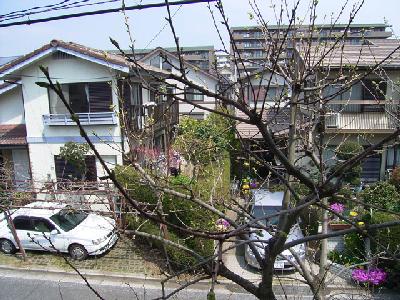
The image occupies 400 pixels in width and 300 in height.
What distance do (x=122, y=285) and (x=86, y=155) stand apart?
592 cm

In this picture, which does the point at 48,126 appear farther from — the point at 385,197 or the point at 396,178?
the point at 396,178

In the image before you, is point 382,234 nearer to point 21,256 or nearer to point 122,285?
point 122,285

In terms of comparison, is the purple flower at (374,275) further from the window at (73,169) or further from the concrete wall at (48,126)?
the window at (73,169)

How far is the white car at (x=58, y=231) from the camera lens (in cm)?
1088

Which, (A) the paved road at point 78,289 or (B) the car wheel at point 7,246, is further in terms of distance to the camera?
(B) the car wheel at point 7,246

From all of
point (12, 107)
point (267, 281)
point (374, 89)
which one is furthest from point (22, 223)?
point (374, 89)

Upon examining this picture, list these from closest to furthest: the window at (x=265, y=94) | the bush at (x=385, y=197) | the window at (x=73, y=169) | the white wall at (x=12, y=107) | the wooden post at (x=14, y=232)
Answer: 1. the window at (x=265, y=94)
2. the wooden post at (x=14, y=232)
3. the bush at (x=385, y=197)
4. the window at (x=73, y=169)
5. the white wall at (x=12, y=107)

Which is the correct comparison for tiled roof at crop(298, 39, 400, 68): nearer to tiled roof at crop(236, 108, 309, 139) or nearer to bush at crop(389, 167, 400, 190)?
tiled roof at crop(236, 108, 309, 139)

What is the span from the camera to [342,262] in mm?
10109

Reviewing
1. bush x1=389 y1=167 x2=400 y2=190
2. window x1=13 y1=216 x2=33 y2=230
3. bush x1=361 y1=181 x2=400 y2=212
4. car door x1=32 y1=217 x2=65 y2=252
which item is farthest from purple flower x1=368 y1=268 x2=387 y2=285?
window x1=13 y1=216 x2=33 y2=230

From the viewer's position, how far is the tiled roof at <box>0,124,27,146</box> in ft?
49.4

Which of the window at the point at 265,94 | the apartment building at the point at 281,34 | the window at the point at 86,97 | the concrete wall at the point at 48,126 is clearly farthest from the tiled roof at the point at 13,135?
the apartment building at the point at 281,34

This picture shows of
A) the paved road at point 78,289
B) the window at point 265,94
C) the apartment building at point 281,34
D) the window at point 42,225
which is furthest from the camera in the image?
the window at point 42,225

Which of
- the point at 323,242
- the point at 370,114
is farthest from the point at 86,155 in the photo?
the point at 370,114
